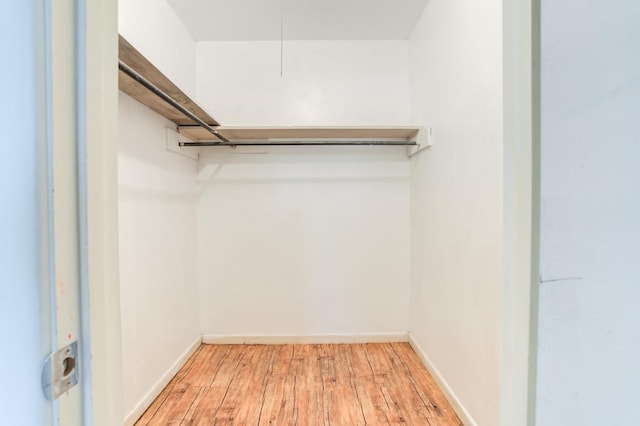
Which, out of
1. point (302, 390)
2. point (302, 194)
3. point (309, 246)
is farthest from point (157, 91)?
point (302, 390)

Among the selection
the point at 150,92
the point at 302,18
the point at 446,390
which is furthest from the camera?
the point at 302,18

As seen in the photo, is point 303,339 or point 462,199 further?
point 303,339

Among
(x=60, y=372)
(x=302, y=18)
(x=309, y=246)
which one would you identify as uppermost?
(x=302, y=18)

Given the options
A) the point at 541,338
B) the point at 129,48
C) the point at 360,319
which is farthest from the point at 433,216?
the point at 129,48

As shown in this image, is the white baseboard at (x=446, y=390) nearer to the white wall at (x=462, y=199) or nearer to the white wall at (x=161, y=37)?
the white wall at (x=462, y=199)

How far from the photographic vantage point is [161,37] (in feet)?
6.66

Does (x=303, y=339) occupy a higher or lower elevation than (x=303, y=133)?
lower

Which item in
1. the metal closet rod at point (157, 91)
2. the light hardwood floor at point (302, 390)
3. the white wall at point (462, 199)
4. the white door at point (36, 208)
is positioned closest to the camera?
the white door at point (36, 208)

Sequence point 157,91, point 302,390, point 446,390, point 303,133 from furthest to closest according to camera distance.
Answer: point 303,133
point 302,390
point 446,390
point 157,91

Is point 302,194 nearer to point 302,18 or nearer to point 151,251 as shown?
point 151,251

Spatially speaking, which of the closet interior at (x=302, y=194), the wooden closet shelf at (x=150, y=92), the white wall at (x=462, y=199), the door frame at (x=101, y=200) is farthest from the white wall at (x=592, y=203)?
the closet interior at (x=302, y=194)

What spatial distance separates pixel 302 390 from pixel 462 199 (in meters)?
1.60

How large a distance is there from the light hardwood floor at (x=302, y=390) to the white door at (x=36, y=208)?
1.63 m

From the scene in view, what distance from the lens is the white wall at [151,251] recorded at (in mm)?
1636
